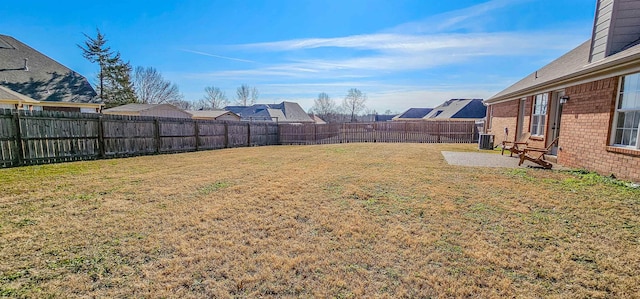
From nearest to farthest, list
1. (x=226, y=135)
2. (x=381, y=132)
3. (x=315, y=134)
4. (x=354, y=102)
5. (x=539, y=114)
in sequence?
(x=539, y=114) → (x=226, y=135) → (x=315, y=134) → (x=381, y=132) → (x=354, y=102)

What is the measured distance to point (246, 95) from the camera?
202 ft

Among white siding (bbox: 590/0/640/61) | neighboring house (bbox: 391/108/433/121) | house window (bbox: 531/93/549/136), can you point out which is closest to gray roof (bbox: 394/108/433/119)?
neighboring house (bbox: 391/108/433/121)

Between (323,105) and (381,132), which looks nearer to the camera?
(381,132)

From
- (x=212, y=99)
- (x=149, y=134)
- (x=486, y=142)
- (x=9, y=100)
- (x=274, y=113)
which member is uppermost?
(x=212, y=99)

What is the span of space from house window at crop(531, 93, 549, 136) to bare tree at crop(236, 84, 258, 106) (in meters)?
57.4

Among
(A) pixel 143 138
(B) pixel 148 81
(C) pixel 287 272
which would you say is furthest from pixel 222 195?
(B) pixel 148 81

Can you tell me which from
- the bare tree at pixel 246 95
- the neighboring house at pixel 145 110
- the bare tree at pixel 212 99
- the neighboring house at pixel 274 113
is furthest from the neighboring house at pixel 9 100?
the bare tree at pixel 246 95

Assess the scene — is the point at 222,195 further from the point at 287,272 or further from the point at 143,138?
the point at 143,138

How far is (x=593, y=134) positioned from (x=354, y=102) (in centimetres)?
6486

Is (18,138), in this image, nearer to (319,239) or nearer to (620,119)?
(319,239)

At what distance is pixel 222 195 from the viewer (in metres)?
4.74

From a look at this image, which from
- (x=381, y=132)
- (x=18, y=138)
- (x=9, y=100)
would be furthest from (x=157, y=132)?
(x=381, y=132)

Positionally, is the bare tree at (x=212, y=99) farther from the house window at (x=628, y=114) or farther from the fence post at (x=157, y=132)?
the house window at (x=628, y=114)

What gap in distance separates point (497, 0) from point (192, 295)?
13.5 meters
